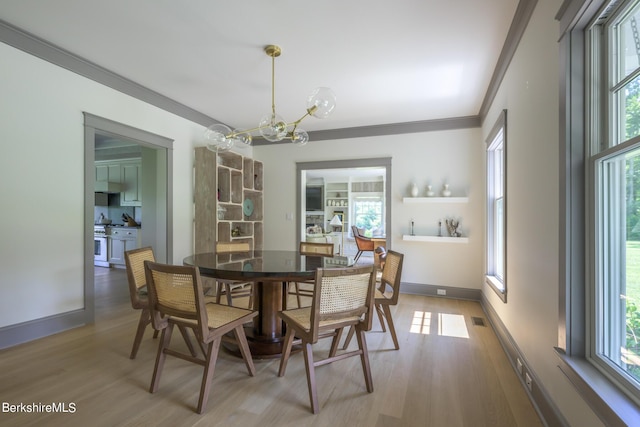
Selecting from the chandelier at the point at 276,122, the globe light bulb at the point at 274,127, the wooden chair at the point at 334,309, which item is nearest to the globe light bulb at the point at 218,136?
the chandelier at the point at 276,122

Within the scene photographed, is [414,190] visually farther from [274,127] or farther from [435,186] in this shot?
[274,127]

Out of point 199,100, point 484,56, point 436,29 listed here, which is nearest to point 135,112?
point 199,100

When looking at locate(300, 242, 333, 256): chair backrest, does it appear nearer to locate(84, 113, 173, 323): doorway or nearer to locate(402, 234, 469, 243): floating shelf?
locate(402, 234, 469, 243): floating shelf

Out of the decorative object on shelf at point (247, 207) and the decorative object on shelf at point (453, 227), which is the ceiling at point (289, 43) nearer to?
the decorative object on shelf at point (453, 227)

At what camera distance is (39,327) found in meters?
2.62

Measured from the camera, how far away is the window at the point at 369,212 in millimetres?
9695

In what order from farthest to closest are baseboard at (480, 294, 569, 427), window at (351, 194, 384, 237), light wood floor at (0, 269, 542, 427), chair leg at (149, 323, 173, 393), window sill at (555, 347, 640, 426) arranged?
window at (351, 194, 384, 237) < chair leg at (149, 323, 173, 393) < light wood floor at (0, 269, 542, 427) < baseboard at (480, 294, 569, 427) < window sill at (555, 347, 640, 426)

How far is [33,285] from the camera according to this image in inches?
102

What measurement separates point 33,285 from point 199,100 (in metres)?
2.59

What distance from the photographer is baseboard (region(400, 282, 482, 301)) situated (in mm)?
4109

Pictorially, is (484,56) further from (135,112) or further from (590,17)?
(135,112)

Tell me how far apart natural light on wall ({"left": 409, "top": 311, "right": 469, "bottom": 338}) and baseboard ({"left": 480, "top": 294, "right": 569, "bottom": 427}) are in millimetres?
326

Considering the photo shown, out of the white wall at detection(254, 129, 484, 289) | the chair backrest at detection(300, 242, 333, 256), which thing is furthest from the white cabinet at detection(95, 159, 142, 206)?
the chair backrest at detection(300, 242, 333, 256)

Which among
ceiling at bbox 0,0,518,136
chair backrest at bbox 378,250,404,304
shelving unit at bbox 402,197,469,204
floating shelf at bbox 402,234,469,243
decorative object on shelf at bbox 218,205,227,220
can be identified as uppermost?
ceiling at bbox 0,0,518,136
